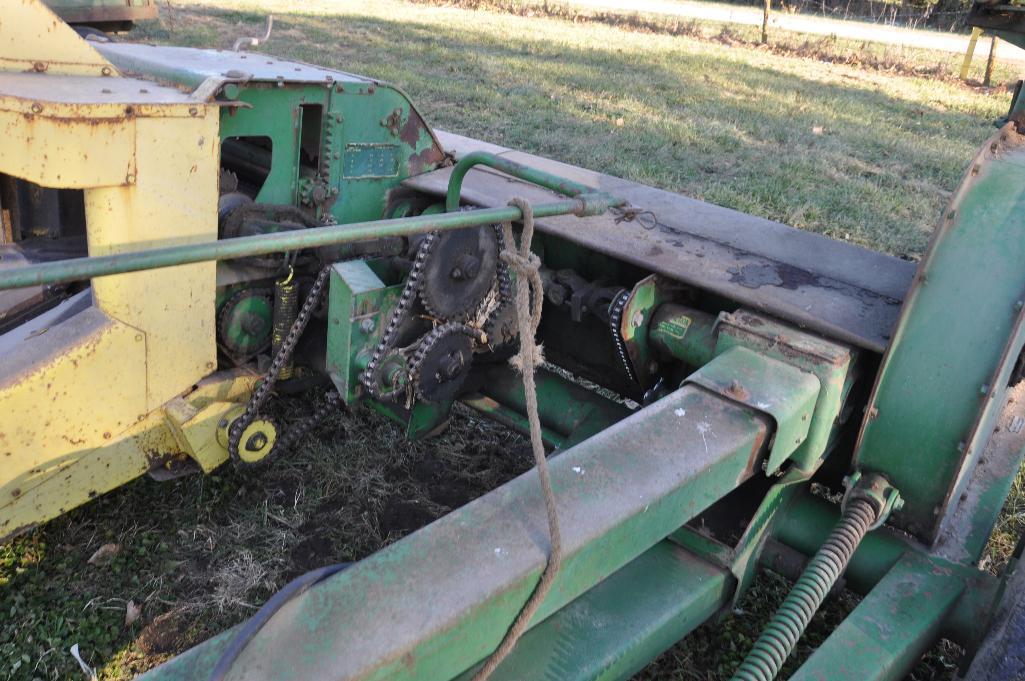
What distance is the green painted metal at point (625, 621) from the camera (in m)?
2.24

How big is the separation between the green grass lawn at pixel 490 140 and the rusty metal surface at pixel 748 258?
3.71 feet

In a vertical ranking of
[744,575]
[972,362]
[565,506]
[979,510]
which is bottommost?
[744,575]

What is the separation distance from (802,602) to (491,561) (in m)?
1.00

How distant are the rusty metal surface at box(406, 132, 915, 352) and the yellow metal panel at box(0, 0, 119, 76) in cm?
131

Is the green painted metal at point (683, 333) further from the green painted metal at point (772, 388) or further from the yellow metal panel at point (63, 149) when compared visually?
the yellow metal panel at point (63, 149)

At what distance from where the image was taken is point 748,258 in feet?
10.5

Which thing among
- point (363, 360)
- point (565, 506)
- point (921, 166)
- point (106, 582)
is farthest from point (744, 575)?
point (921, 166)

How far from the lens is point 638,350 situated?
3.14 m

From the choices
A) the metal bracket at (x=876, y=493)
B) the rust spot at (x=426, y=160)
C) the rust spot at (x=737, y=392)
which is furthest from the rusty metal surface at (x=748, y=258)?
the rust spot at (x=737, y=392)

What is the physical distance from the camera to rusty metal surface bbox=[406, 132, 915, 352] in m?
2.80

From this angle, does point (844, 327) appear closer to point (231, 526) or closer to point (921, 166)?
point (231, 526)

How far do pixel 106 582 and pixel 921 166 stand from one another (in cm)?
796

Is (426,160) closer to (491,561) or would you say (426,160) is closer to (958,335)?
(958,335)

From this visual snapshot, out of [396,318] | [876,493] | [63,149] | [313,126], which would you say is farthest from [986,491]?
[63,149]
